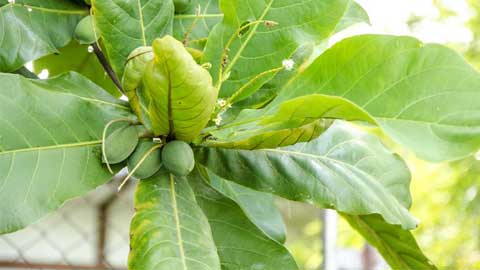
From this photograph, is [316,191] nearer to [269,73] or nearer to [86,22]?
[269,73]

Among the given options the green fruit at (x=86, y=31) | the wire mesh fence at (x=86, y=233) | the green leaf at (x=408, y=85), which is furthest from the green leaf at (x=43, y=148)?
the wire mesh fence at (x=86, y=233)

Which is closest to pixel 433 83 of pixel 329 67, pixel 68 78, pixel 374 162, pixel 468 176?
pixel 329 67

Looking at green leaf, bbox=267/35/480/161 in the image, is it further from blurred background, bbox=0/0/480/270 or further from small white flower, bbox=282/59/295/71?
blurred background, bbox=0/0/480/270

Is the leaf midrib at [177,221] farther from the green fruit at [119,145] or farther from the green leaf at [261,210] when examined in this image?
the green leaf at [261,210]

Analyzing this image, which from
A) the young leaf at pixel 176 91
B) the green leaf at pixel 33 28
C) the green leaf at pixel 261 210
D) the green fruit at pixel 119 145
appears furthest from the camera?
the green leaf at pixel 261 210

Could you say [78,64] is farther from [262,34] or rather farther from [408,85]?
[408,85]

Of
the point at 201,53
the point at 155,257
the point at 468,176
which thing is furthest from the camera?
the point at 468,176
